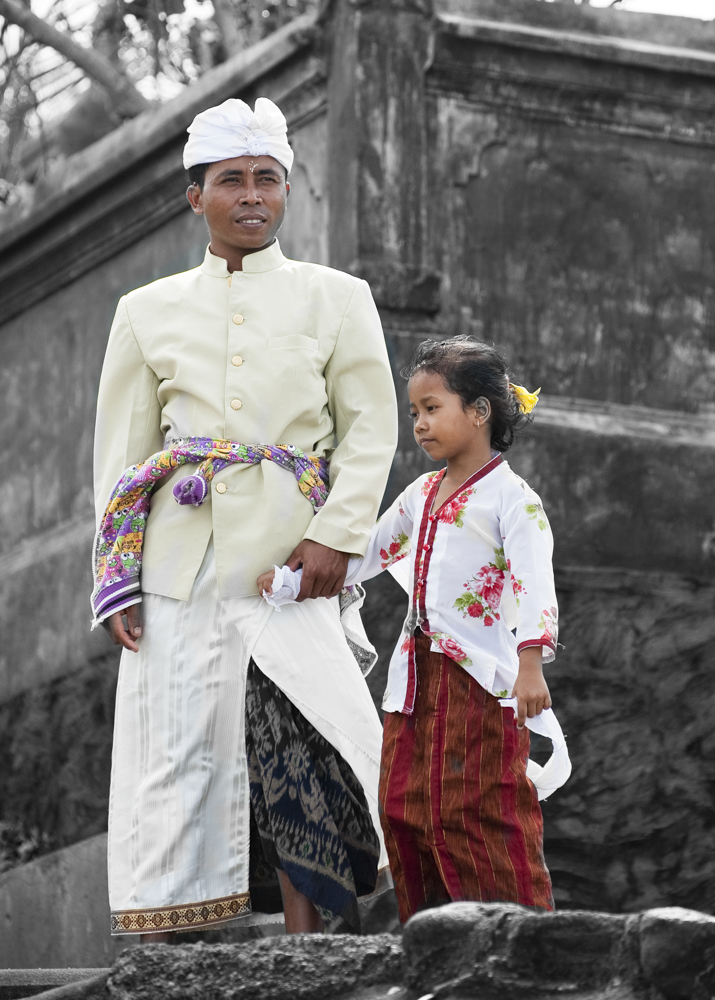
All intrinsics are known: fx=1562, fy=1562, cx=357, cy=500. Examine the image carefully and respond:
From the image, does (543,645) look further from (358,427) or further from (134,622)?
(134,622)

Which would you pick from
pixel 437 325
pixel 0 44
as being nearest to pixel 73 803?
pixel 437 325

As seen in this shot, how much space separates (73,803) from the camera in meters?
6.50

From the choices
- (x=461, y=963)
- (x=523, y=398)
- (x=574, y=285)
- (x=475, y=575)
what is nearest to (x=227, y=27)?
(x=574, y=285)

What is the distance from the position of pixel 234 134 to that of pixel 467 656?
1.33 meters

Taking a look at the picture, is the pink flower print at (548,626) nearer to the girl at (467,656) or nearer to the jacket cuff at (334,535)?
the girl at (467,656)

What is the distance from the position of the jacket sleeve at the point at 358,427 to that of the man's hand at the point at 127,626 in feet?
1.46

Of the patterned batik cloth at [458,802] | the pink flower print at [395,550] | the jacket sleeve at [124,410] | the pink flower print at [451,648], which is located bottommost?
the patterned batik cloth at [458,802]

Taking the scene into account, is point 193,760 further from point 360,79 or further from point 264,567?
point 360,79

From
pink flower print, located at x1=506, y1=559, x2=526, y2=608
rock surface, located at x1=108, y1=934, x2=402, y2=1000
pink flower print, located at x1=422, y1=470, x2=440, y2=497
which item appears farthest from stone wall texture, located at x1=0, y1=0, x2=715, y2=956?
rock surface, located at x1=108, y1=934, x2=402, y2=1000

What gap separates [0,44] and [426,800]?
825 cm

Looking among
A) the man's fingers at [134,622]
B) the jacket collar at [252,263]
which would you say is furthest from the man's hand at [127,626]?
the jacket collar at [252,263]

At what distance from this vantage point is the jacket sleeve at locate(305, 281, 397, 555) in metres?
3.55

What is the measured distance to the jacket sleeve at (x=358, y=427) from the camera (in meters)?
3.55

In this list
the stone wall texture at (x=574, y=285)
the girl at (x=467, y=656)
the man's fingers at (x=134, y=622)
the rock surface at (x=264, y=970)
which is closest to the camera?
the rock surface at (x=264, y=970)
